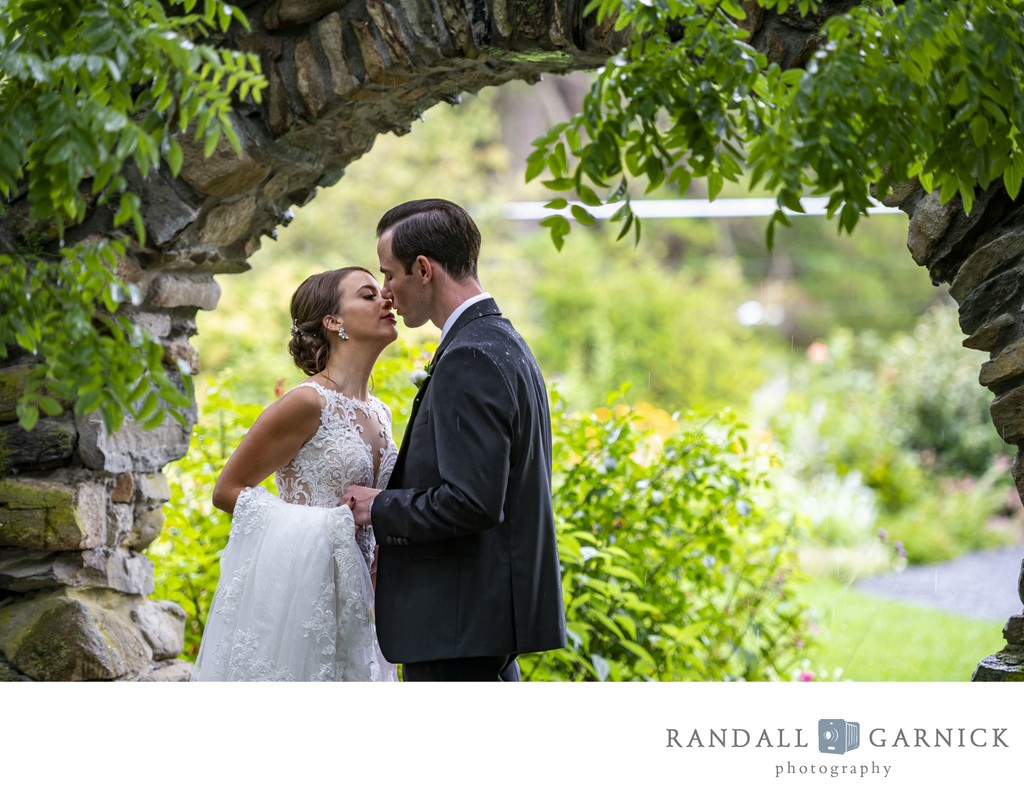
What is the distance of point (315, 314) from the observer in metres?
2.63

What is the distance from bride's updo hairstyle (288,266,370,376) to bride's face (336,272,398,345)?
0.08 ft

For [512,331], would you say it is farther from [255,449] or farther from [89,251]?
[89,251]

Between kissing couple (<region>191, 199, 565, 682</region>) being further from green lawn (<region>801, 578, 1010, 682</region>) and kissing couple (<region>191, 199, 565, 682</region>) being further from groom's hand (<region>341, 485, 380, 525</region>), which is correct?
green lawn (<region>801, 578, 1010, 682</region>)

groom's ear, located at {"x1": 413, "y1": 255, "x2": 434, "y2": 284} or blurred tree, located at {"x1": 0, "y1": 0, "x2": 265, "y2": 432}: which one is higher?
groom's ear, located at {"x1": 413, "y1": 255, "x2": 434, "y2": 284}

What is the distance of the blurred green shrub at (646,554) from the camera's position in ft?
11.1

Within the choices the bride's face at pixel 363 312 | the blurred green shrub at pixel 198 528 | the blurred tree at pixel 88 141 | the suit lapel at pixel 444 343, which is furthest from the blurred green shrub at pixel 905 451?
the blurred tree at pixel 88 141

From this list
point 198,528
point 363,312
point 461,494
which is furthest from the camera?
point 198,528

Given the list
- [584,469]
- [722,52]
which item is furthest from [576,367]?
[722,52]

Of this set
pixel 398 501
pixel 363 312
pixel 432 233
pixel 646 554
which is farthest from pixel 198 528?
pixel 432 233

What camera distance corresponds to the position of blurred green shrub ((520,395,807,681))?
337 cm

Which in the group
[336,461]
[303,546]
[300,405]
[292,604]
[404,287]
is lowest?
[292,604]

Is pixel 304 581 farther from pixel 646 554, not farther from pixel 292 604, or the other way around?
pixel 646 554
